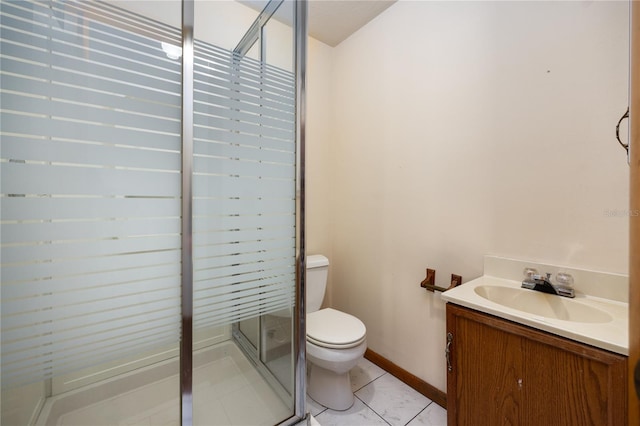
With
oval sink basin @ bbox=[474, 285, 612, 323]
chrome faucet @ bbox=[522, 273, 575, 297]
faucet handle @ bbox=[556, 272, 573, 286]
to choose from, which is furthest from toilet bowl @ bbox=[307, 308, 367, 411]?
faucet handle @ bbox=[556, 272, 573, 286]

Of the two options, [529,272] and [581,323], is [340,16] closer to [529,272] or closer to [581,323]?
[529,272]

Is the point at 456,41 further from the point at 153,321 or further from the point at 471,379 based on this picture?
the point at 153,321

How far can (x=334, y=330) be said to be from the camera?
63.8 inches

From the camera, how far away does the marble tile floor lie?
1.50m

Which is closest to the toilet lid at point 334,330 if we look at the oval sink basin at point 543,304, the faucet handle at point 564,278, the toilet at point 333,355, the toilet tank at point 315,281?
the toilet at point 333,355

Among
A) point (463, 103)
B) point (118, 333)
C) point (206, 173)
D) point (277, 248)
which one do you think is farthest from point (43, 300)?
point (463, 103)

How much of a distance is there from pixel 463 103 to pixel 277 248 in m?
1.29

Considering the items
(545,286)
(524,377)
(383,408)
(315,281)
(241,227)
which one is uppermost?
(241,227)

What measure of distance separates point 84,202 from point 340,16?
1.97 meters

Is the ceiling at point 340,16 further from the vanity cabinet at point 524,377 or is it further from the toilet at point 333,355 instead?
the toilet at point 333,355

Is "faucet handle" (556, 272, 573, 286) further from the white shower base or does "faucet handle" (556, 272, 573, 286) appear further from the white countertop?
the white shower base

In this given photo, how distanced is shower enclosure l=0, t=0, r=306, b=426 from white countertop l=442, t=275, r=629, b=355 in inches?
30.2

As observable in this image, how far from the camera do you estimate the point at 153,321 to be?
98 centimetres

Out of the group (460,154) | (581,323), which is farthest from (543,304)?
(460,154)
